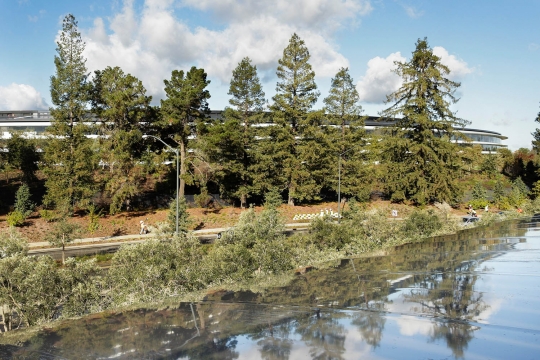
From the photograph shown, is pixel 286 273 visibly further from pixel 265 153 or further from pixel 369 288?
pixel 265 153

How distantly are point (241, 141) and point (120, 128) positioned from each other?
1165 centimetres

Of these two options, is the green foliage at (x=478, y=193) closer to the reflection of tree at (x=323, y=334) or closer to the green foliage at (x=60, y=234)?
the green foliage at (x=60, y=234)

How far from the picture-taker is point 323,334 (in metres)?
6.18

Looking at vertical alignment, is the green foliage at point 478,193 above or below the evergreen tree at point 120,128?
below

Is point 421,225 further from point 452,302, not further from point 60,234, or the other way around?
point 60,234

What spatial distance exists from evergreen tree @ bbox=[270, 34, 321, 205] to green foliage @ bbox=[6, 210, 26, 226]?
22.3 meters

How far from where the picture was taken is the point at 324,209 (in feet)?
151

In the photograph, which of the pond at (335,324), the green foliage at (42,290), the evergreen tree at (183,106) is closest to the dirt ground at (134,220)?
the evergreen tree at (183,106)

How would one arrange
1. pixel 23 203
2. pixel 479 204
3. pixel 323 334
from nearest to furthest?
pixel 323 334 < pixel 23 203 < pixel 479 204

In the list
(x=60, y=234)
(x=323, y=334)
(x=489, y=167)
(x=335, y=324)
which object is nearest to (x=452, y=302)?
(x=335, y=324)

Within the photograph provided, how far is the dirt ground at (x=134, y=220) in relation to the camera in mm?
34844

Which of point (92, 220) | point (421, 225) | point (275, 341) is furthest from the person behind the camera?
point (92, 220)

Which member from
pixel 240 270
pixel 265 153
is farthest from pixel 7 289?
pixel 265 153

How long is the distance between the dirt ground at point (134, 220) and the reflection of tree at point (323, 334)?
26464 mm
